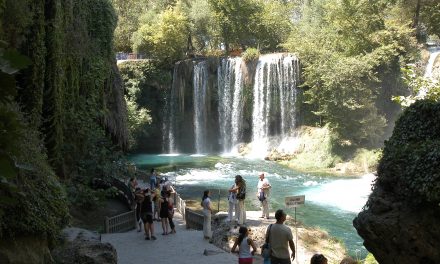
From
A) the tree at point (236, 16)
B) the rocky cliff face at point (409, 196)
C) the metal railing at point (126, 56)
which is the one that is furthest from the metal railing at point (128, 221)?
the metal railing at point (126, 56)

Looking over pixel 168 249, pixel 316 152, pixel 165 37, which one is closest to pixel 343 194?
pixel 316 152

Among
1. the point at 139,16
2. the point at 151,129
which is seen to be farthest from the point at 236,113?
the point at 139,16

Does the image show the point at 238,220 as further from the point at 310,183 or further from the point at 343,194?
the point at 310,183

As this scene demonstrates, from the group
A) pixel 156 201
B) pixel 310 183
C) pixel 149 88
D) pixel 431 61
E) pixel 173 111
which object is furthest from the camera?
pixel 173 111

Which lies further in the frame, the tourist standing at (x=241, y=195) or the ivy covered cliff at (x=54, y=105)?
the tourist standing at (x=241, y=195)

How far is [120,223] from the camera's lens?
14.2 m

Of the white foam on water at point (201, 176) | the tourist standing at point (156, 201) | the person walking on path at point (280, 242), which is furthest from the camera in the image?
the white foam on water at point (201, 176)

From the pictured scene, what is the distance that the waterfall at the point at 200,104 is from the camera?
43.9 m

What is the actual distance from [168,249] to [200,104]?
33.5m

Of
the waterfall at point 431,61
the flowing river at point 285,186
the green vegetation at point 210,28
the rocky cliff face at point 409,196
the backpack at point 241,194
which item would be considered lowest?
the flowing river at point 285,186

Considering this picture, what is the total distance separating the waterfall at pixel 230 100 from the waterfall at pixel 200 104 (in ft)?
4.90

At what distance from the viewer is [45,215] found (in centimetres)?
654

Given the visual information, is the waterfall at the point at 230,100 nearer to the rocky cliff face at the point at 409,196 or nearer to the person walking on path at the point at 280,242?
the rocky cliff face at the point at 409,196

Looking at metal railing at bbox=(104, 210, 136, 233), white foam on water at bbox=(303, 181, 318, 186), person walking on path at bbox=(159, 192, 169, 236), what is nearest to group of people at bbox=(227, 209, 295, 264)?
person walking on path at bbox=(159, 192, 169, 236)
